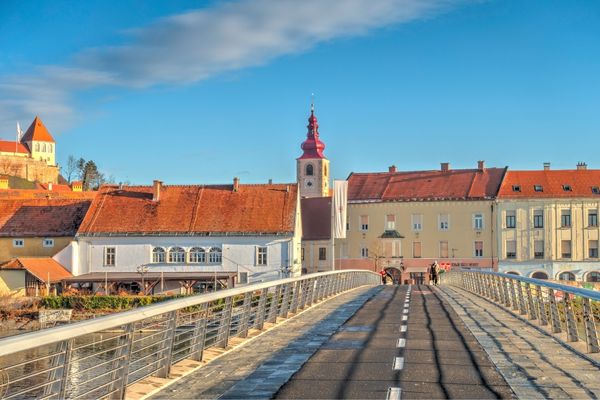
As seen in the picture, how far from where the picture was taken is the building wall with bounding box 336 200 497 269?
94.1m

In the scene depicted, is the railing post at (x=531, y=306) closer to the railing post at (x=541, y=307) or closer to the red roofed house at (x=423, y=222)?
the railing post at (x=541, y=307)

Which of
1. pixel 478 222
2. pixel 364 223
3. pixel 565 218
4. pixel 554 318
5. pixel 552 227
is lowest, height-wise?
pixel 554 318

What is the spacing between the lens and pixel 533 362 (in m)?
13.7

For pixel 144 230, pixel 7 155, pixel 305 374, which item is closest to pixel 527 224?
pixel 144 230

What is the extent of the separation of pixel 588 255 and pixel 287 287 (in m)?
74.5

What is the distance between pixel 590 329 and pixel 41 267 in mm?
59899

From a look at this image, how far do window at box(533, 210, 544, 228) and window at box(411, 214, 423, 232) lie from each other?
12.0m

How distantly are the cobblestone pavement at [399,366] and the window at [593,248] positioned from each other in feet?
246

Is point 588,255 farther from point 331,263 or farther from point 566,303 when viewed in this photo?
point 566,303

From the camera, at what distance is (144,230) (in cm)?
7556

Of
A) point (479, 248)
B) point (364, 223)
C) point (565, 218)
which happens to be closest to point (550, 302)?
point (565, 218)

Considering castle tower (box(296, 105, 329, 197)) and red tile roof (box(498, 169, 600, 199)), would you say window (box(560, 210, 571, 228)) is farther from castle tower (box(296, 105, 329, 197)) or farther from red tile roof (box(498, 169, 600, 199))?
castle tower (box(296, 105, 329, 197))

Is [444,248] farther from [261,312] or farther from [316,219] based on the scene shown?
[261,312]

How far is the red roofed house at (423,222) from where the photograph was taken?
9438 cm
